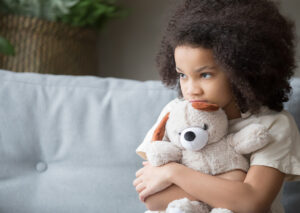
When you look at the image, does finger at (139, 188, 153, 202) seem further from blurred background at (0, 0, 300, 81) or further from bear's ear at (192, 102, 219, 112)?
blurred background at (0, 0, 300, 81)

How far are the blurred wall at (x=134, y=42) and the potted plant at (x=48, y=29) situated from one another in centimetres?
17

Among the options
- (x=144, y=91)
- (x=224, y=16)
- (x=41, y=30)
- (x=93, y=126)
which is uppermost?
(x=41, y=30)

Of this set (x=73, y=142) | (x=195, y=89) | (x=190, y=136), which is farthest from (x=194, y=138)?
(x=73, y=142)

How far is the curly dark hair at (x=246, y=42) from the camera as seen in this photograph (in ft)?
2.59

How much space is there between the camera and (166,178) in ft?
2.74

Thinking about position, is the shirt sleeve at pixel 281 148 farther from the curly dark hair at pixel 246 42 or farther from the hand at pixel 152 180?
the hand at pixel 152 180

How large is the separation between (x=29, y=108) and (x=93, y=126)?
0.70 feet

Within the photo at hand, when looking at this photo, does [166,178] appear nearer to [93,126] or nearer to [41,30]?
[93,126]

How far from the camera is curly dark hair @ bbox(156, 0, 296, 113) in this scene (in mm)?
788

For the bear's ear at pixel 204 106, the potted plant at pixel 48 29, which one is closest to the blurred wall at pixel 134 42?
the potted plant at pixel 48 29

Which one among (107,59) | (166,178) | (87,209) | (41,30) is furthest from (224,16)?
(107,59)

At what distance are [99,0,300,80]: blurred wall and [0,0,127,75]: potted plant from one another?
173 millimetres

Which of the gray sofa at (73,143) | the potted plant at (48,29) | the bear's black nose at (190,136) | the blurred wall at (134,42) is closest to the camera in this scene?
the bear's black nose at (190,136)

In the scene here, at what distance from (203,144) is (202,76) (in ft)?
0.49
